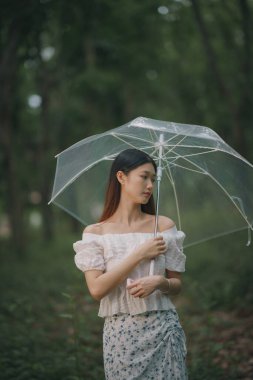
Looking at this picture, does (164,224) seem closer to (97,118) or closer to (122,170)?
(122,170)

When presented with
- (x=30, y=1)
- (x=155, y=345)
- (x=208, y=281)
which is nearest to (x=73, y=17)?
(x=30, y=1)

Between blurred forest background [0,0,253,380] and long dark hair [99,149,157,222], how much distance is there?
1314 millimetres

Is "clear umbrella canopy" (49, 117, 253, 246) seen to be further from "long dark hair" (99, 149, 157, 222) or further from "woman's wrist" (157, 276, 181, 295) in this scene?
"woman's wrist" (157, 276, 181, 295)

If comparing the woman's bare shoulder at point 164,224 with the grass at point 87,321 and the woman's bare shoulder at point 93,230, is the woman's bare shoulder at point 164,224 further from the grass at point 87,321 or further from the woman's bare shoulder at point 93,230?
the grass at point 87,321

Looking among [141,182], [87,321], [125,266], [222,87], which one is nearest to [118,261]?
[125,266]

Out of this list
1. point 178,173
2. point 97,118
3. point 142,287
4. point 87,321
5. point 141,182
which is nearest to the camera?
point 142,287

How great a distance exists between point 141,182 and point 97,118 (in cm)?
1672

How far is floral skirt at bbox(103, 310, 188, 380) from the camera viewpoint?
321cm

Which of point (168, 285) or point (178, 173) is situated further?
point (178, 173)

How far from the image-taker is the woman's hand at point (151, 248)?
316 centimetres

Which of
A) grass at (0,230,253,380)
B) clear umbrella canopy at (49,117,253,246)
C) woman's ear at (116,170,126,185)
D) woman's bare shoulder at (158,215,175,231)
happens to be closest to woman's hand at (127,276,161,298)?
woman's bare shoulder at (158,215,175,231)

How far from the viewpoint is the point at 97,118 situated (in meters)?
19.8

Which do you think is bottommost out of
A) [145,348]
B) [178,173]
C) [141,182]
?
[145,348]

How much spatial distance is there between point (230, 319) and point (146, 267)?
4.48m
